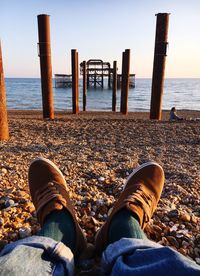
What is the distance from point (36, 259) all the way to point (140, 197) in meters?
0.72

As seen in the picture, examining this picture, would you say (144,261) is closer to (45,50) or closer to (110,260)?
(110,260)

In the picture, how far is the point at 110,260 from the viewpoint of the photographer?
3.05ft

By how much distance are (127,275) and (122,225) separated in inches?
15.1

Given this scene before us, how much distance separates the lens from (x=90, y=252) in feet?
4.25

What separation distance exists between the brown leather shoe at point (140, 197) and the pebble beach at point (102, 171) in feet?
0.46

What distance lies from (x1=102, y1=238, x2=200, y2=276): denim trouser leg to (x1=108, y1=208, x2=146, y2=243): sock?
137 millimetres

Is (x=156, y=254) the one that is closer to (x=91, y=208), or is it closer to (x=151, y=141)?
(x=91, y=208)

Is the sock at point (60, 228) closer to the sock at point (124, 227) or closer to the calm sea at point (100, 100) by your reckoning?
the sock at point (124, 227)

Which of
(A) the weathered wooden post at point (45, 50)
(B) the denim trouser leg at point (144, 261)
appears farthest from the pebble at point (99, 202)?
(A) the weathered wooden post at point (45, 50)

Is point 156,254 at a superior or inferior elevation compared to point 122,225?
superior

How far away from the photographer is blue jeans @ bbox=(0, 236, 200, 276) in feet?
2.61

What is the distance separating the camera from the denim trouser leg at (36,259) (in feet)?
2.67

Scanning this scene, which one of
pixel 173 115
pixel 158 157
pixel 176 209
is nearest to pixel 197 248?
pixel 176 209

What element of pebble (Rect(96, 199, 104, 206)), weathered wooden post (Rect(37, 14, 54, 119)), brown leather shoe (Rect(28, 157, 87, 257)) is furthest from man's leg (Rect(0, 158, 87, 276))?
weathered wooden post (Rect(37, 14, 54, 119))
